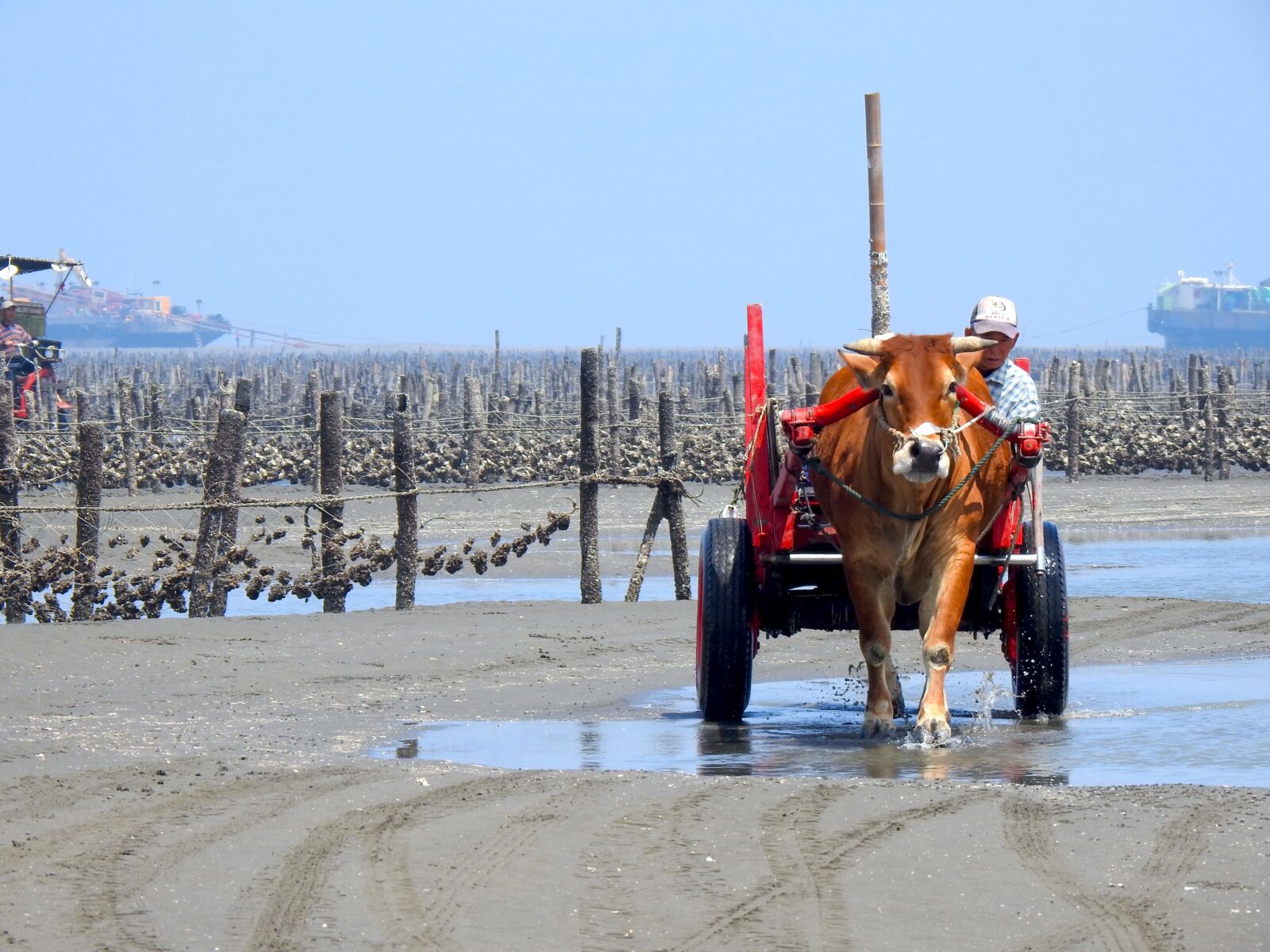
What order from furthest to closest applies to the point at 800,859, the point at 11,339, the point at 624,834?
the point at 11,339, the point at 624,834, the point at 800,859

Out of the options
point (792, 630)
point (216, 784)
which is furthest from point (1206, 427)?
point (216, 784)

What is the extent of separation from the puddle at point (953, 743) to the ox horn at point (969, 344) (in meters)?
1.86

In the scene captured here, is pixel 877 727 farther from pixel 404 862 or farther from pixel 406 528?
pixel 406 528

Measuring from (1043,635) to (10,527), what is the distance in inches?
408

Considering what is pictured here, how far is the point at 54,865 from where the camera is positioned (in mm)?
6324

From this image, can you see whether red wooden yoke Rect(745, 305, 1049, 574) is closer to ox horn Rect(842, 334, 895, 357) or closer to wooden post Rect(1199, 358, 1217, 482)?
ox horn Rect(842, 334, 895, 357)

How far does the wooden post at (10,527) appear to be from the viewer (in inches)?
635

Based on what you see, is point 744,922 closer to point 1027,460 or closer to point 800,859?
point 800,859

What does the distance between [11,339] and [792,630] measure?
2856cm

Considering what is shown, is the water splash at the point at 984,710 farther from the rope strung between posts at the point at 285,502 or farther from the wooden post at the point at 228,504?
the wooden post at the point at 228,504

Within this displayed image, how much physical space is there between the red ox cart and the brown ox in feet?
0.59

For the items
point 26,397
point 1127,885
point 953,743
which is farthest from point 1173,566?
point 26,397

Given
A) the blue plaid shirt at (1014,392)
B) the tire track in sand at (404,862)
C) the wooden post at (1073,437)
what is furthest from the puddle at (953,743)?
the wooden post at (1073,437)

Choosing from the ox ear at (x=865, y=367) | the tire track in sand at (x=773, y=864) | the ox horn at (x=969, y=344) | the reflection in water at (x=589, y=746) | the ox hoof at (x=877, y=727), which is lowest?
the reflection in water at (x=589, y=746)
